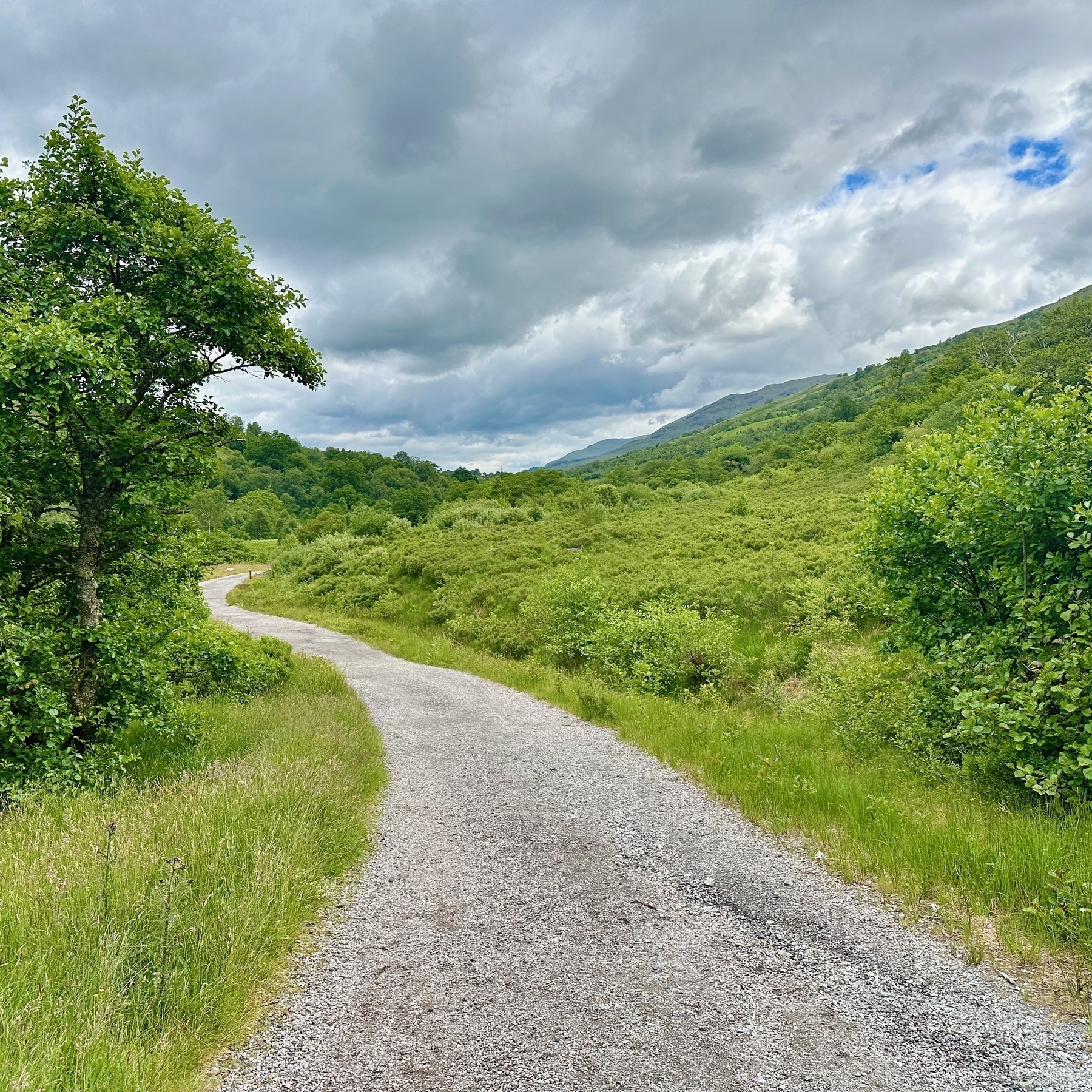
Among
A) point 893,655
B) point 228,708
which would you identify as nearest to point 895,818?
point 893,655

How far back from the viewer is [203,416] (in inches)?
346

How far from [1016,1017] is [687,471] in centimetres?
8697

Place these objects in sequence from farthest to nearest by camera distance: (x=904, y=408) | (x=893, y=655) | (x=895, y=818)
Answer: (x=904, y=408) → (x=893, y=655) → (x=895, y=818)

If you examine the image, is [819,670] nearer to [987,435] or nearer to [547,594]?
[987,435]

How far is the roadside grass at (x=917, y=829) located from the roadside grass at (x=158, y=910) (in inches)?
207

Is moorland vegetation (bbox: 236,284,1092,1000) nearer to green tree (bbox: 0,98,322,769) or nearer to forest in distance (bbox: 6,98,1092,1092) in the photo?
forest in distance (bbox: 6,98,1092,1092)

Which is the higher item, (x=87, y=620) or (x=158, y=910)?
(x=87, y=620)

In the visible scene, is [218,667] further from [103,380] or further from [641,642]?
[641,642]

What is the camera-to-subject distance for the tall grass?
5035 millimetres

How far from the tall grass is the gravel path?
0.57 metres

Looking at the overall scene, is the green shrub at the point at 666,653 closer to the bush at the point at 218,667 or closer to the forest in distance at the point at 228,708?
the forest in distance at the point at 228,708

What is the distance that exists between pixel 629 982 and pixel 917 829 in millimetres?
3770

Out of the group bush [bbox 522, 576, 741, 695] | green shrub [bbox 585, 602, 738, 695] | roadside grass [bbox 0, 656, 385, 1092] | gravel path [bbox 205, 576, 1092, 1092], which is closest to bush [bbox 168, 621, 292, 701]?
roadside grass [bbox 0, 656, 385, 1092]

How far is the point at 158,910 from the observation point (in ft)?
15.4
